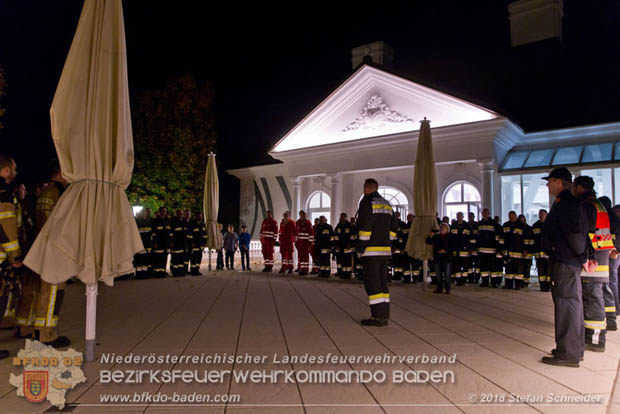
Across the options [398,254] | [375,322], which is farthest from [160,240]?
[375,322]

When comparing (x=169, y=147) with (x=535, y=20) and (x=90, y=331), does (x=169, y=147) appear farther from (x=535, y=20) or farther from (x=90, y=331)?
(x=90, y=331)

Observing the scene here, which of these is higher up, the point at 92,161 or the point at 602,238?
the point at 92,161

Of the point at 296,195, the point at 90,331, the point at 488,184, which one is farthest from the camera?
the point at 296,195

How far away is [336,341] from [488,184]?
40.5 feet

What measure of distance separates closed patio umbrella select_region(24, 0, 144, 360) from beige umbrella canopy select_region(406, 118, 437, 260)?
301 inches

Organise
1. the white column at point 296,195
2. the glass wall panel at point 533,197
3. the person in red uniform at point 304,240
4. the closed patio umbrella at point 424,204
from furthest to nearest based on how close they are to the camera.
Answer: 1. the white column at point 296,195
2. the glass wall panel at point 533,197
3. the person in red uniform at point 304,240
4. the closed patio umbrella at point 424,204

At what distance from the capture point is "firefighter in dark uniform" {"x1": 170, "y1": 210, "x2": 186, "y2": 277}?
47.2 feet

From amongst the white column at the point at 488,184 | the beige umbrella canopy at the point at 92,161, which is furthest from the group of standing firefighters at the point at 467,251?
the beige umbrella canopy at the point at 92,161

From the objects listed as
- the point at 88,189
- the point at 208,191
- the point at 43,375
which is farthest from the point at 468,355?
the point at 208,191

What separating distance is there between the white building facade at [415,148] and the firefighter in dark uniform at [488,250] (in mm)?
3544

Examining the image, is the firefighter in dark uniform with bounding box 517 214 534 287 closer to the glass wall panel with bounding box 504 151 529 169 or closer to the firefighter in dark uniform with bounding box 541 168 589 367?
the glass wall panel with bounding box 504 151 529 169

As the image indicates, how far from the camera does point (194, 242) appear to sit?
15133 millimetres

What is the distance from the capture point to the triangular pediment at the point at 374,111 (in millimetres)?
16922

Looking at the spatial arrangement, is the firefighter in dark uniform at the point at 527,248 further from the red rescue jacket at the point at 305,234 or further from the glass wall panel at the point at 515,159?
the red rescue jacket at the point at 305,234
